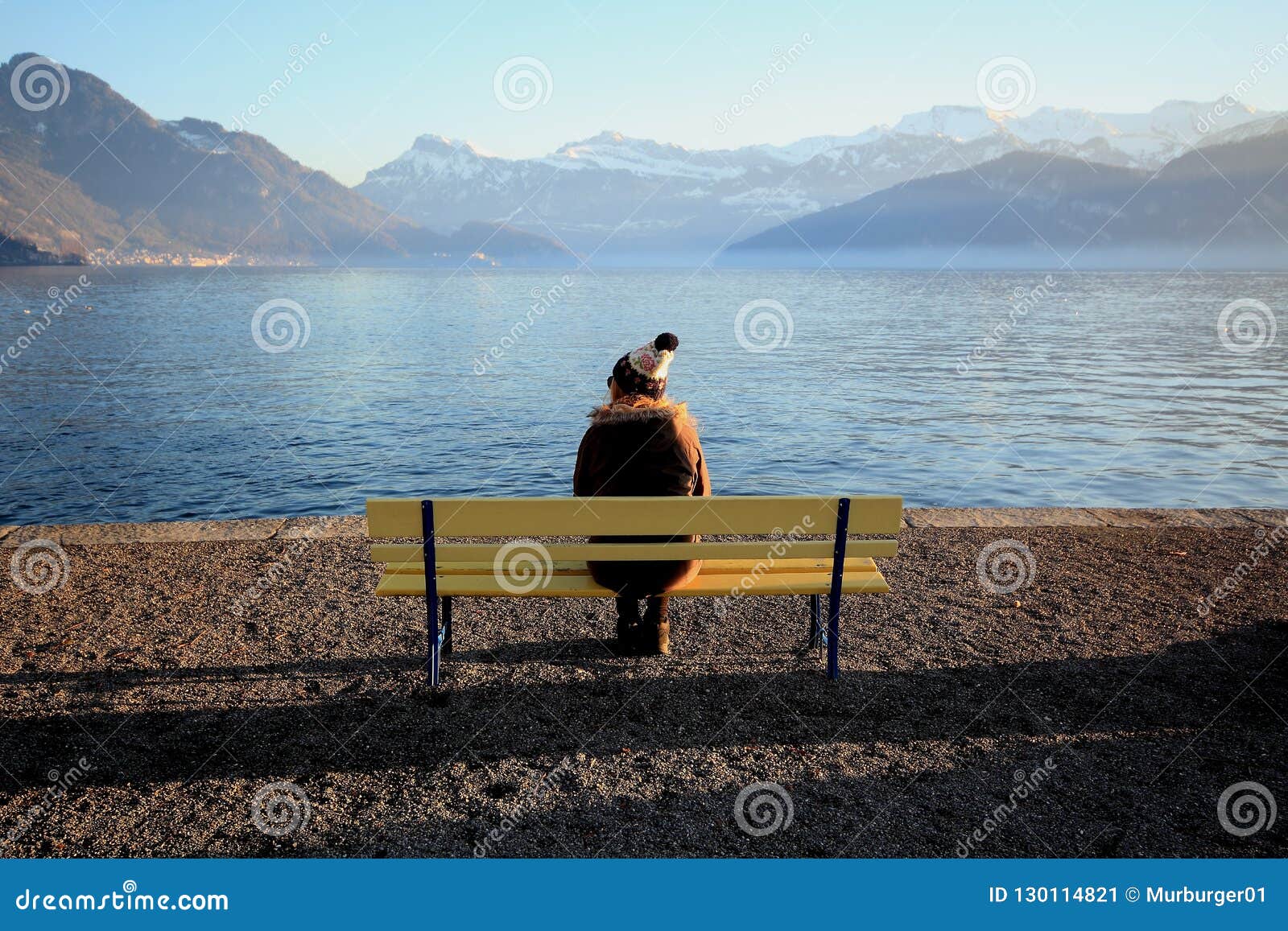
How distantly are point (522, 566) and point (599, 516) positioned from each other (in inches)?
28.5

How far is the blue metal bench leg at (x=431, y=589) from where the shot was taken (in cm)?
514

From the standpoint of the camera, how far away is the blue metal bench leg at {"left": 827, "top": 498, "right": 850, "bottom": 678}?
538 centimetres

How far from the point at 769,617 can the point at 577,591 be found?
1.85m

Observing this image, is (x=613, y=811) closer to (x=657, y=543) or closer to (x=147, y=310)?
(x=657, y=543)

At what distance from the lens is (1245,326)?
59094 mm

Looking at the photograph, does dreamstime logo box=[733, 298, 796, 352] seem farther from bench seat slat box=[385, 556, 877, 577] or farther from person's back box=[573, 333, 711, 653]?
person's back box=[573, 333, 711, 653]

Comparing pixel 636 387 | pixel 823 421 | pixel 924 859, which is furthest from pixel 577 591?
pixel 823 421

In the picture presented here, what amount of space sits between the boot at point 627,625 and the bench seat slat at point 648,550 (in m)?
0.56

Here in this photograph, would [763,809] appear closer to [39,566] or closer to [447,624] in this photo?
[447,624]

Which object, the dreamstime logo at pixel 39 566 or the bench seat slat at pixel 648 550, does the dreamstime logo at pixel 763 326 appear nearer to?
the dreamstime logo at pixel 39 566

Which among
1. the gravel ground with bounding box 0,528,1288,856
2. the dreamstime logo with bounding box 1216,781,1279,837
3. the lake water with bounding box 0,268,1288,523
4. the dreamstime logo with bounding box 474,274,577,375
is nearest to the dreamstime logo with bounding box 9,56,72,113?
the lake water with bounding box 0,268,1288,523

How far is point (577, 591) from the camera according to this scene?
546 cm

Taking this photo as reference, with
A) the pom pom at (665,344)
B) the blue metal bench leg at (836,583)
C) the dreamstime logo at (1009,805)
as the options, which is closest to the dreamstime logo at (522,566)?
the pom pom at (665,344)

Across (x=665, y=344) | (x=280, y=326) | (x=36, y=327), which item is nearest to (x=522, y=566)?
(x=665, y=344)
